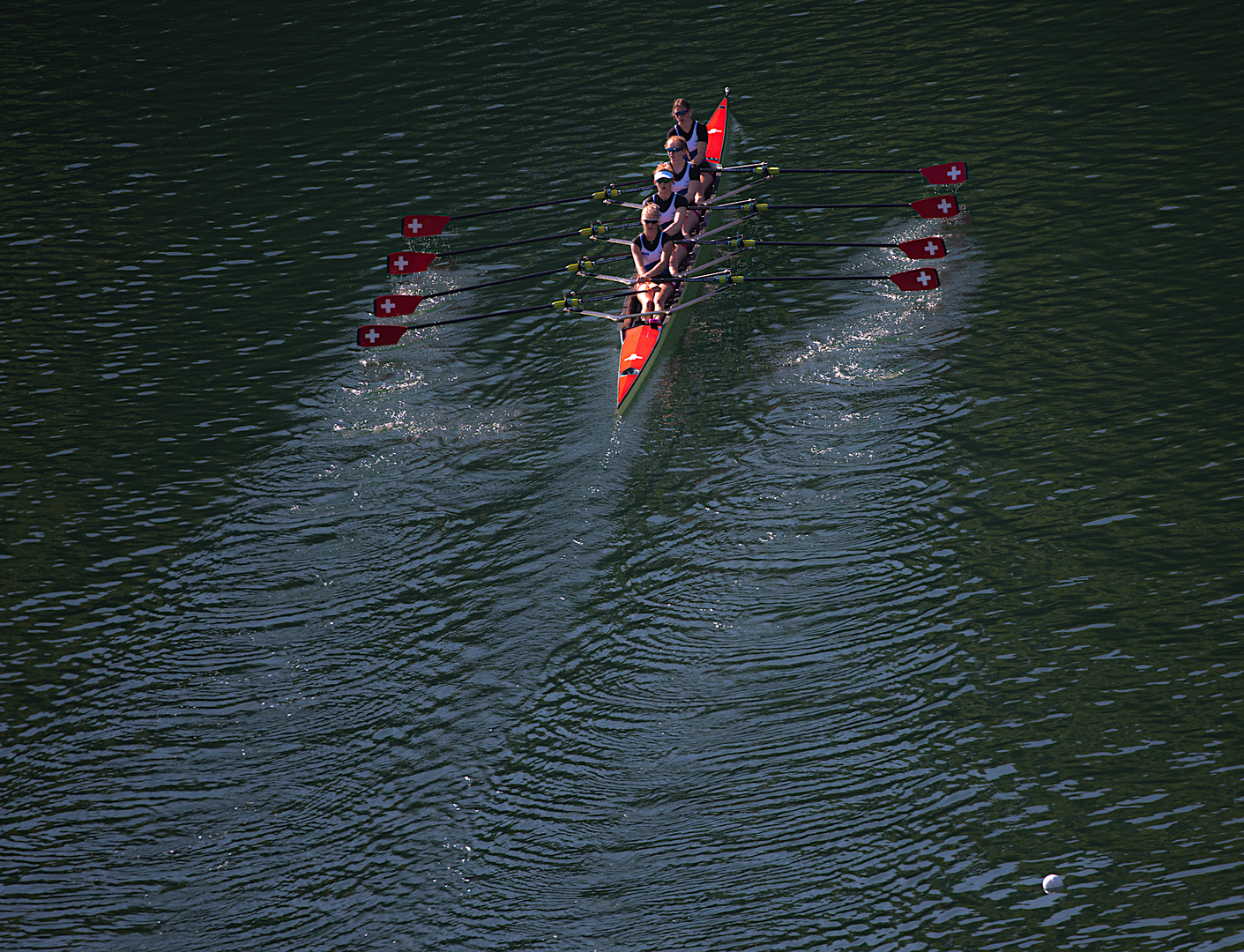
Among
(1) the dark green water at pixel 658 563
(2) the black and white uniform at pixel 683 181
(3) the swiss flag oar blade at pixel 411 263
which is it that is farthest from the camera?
(3) the swiss flag oar blade at pixel 411 263

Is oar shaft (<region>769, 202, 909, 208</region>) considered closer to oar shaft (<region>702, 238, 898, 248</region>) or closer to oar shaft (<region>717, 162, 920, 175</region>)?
oar shaft (<region>717, 162, 920, 175</region>)

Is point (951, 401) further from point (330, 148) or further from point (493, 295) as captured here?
point (330, 148)

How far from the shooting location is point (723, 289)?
19703 mm

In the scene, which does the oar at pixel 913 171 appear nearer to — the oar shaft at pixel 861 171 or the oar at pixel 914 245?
the oar shaft at pixel 861 171

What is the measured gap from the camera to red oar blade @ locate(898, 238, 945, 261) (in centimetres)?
1856

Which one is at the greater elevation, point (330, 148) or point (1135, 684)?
point (330, 148)

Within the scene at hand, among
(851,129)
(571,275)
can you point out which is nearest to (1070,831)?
(571,275)

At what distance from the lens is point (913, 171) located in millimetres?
21672

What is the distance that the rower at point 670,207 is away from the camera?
62.7ft

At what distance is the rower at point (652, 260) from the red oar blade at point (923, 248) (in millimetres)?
3892

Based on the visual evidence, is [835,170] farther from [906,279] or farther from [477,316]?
[477,316]

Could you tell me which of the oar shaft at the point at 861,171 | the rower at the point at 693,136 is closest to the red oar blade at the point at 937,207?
the oar shaft at the point at 861,171

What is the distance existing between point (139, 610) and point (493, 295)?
8.66 metres

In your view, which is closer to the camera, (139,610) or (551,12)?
(139,610)
